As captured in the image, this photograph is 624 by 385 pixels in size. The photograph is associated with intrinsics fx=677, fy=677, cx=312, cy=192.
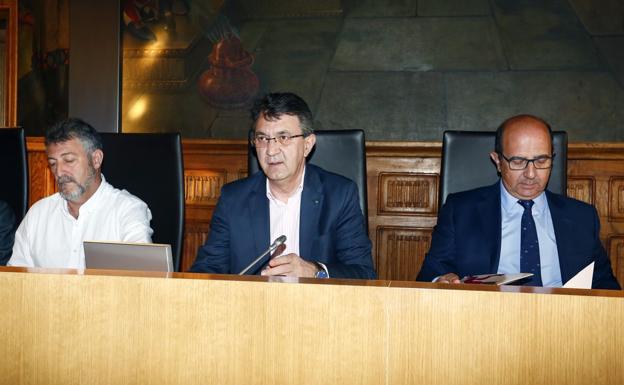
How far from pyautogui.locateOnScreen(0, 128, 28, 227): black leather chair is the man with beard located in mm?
166

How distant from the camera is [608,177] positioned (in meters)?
2.80

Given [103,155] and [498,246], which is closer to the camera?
[498,246]

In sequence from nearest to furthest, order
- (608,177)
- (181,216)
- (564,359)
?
(564,359), (181,216), (608,177)

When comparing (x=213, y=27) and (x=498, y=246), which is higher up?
(x=213, y=27)

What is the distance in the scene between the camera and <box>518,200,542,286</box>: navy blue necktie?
2027 mm

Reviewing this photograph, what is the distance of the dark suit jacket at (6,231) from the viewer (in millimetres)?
2320

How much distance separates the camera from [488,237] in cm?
208

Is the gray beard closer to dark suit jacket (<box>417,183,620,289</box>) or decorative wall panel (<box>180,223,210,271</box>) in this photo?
decorative wall panel (<box>180,223,210,271</box>)

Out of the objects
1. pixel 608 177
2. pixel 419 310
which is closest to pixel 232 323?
pixel 419 310

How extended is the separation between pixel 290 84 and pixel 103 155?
156 centimetres

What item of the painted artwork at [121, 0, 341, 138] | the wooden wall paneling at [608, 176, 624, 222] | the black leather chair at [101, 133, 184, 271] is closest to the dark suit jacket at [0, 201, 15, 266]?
the black leather chair at [101, 133, 184, 271]

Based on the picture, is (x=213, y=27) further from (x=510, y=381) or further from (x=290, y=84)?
(x=510, y=381)

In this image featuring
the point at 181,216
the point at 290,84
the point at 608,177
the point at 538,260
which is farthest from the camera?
the point at 290,84

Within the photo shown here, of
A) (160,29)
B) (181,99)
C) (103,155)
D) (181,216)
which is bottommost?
(181,216)
